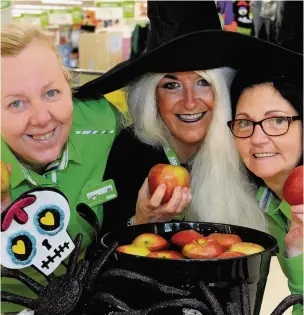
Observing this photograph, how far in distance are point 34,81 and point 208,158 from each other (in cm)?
33

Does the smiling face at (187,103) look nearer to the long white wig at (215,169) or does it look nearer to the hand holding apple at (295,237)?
the long white wig at (215,169)

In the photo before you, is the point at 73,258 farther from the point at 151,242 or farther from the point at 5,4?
the point at 5,4

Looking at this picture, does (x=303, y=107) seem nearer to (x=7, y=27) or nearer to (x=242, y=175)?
(x=242, y=175)

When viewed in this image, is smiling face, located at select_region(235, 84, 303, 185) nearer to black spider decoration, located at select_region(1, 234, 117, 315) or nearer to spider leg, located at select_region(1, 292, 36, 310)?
black spider decoration, located at select_region(1, 234, 117, 315)

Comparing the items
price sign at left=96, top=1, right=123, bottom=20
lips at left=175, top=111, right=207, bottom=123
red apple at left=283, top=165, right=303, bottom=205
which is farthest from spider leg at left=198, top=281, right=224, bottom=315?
price sign at left=96, top=1, right=123, bottom=20

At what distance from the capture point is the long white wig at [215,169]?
958mm

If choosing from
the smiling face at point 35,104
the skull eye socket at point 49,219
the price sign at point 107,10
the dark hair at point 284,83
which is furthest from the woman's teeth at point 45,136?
the price sign at point 107,10

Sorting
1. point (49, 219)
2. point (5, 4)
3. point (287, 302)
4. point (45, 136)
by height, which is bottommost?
point (287, 302)

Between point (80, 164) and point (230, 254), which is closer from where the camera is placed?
point (230, 254)

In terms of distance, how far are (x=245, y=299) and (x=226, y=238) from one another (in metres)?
0.12

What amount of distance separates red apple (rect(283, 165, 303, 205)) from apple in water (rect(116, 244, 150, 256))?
0.24m

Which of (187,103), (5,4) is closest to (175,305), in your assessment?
(187,103)

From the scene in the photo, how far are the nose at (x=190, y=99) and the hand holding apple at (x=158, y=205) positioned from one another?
14 centimetres

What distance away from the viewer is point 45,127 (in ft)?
2.90
